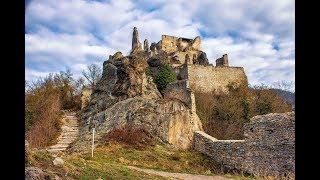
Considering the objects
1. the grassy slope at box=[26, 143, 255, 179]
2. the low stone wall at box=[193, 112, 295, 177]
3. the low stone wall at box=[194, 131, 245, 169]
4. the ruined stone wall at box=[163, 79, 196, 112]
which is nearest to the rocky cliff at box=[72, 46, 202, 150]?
the ruined stone wall at box=[163, 79, 196, 112]

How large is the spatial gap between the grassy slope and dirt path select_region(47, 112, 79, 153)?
2465 millimetres

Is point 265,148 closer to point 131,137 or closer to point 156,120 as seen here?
point 131,137

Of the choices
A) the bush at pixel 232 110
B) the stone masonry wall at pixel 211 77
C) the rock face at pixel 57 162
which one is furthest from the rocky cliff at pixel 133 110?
the stone masonry wall at pixel 211 77

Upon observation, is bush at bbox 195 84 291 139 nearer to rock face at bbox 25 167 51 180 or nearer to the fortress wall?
the fortress wall

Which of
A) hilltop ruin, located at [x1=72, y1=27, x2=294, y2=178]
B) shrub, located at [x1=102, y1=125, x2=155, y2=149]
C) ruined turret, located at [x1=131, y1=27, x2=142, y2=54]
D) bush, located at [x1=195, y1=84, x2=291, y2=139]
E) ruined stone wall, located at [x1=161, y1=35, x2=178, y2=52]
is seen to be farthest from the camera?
ruined turret, located at [x1=131, y1=27, x2=142, y2=54]

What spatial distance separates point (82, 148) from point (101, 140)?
163 centimetres

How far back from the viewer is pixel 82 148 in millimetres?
18312

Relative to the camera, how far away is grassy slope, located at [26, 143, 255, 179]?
11.7 meters

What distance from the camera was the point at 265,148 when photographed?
1694 cm

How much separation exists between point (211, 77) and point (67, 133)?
53.6ft
